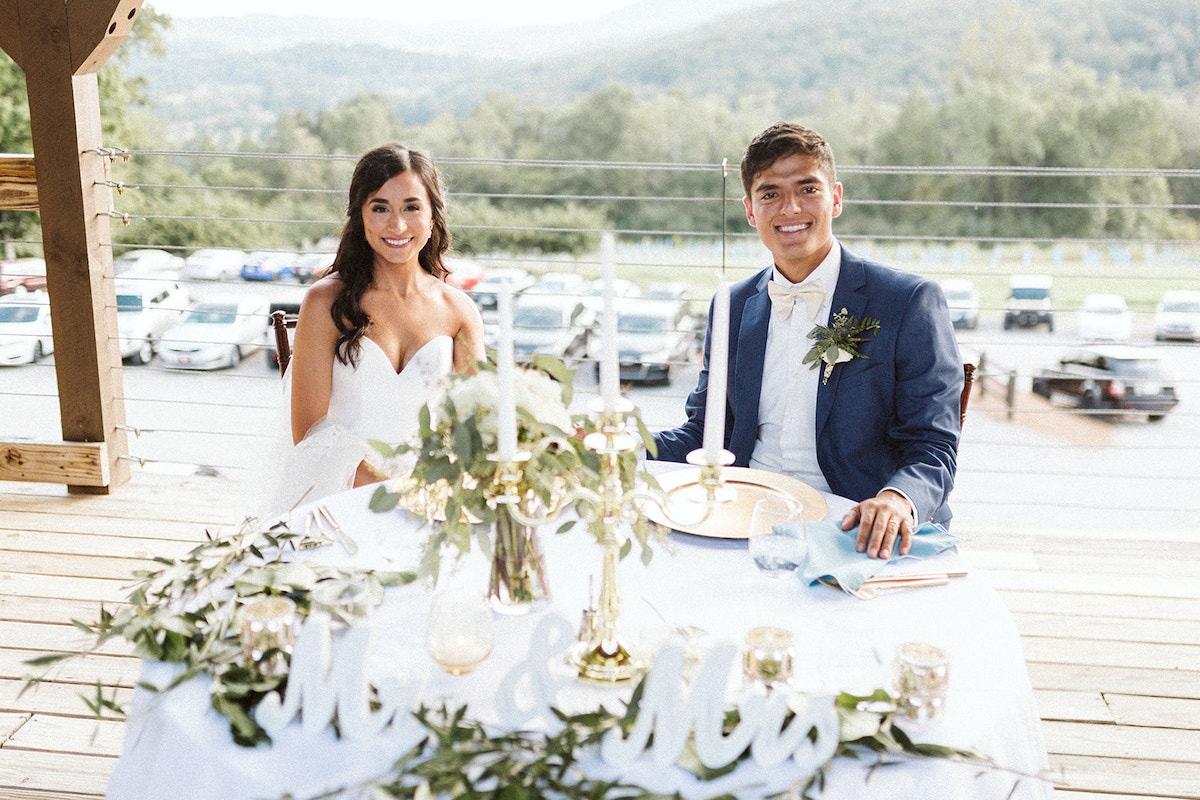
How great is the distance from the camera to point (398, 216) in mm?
2322

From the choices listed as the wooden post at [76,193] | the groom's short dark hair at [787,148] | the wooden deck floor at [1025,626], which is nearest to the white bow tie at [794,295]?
the groom's short dark hair at [787,148]

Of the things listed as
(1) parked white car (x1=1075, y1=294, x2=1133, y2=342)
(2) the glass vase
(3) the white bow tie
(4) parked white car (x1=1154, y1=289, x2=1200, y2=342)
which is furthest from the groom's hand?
(4) parked white car (x1=1154, y1=289, x2=1200, y2=342)

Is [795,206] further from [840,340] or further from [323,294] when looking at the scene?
[323,294]

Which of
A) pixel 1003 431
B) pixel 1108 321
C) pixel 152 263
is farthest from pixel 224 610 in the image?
pixel 152 263

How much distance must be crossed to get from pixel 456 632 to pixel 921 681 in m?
0.50

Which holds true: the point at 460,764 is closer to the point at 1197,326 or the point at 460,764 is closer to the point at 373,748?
the point at 373,748

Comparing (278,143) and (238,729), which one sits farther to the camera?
(278,143)

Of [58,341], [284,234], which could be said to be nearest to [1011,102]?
[284,234]

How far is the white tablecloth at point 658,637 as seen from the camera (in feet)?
3.16

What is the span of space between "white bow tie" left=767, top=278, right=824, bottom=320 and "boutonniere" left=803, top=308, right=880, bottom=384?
0.31 ft

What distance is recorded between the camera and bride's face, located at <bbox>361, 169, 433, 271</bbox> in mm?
2314

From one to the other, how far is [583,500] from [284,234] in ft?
79.9

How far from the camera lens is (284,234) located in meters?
23.8

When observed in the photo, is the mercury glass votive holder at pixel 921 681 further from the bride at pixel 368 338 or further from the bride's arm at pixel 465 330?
the bride's arm at pixel 465 330
